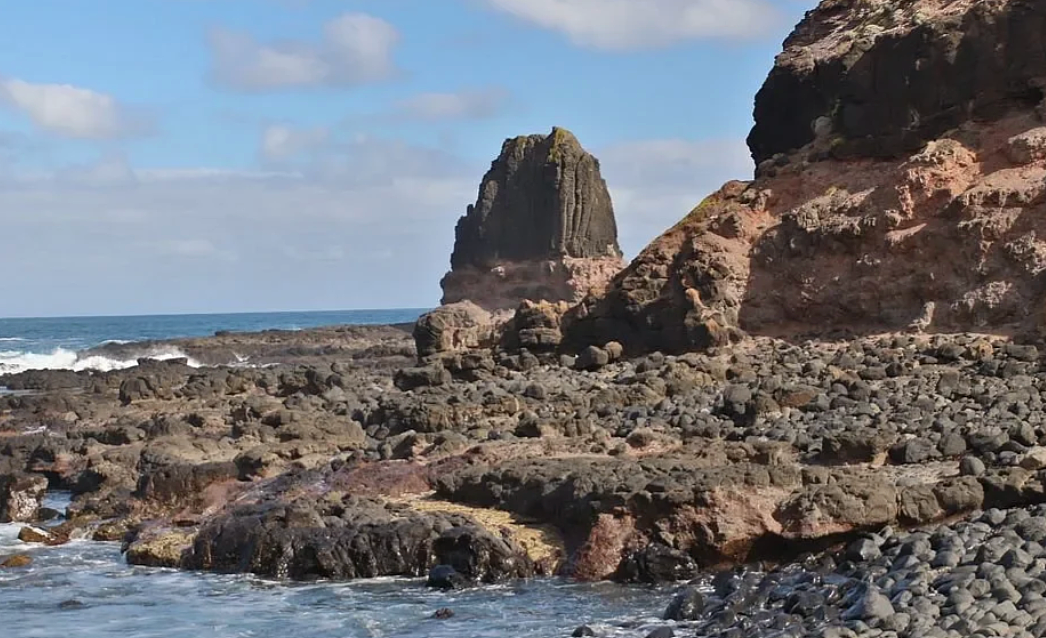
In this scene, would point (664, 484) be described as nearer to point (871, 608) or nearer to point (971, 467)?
point (971, 467)

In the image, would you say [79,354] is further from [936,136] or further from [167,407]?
[936,136]

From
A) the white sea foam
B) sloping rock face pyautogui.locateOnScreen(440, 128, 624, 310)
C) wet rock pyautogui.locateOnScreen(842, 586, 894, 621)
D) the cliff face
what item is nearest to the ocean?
wet rock pyautogui.locateOnScreen(842, 586, 894, 621)

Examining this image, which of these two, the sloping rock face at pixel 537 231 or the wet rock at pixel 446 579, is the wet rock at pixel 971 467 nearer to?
the wet rock at pixel 446 579

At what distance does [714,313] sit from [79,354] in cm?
5156

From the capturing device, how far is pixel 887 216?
992 inches

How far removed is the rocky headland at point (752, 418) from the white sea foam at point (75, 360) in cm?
3017

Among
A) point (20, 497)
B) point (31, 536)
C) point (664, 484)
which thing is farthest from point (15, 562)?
point (664, 484)

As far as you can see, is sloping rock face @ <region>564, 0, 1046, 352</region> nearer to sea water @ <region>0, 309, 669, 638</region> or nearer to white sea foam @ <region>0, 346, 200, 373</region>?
sea water @ <region>0, 309, 669, 638</region>

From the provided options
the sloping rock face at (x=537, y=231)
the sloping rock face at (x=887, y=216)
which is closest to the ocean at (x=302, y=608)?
the sloping rock face at (x=887, y=216)

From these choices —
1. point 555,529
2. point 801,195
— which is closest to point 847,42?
point 801,195

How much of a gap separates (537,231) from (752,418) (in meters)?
51.3

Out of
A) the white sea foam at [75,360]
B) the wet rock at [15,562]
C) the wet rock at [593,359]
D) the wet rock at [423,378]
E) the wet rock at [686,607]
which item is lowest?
the wet rock at [15,562]

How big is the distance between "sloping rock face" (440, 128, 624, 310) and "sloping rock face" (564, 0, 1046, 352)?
3752cm

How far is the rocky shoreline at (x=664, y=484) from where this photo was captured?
11.8 metres
